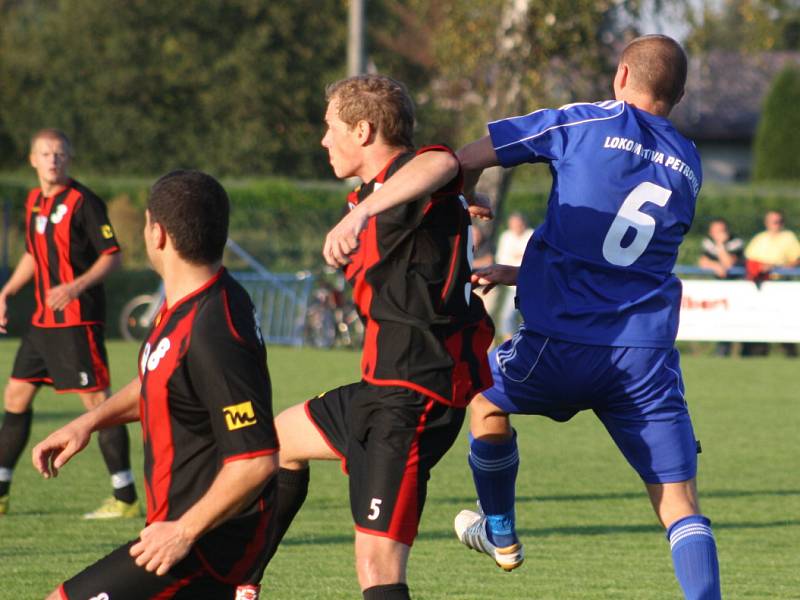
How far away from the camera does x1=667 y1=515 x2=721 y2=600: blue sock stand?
515cm

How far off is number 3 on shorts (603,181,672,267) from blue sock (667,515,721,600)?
989 mm

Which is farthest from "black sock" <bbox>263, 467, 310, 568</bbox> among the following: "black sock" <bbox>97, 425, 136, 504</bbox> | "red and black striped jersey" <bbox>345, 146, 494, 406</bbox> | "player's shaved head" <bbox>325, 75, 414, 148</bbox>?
"black sock" <bbox>97, 425, 136, 504</bbox>

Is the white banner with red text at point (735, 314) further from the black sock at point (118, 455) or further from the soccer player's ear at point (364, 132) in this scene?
the soccer player's ear at point (364, 132)

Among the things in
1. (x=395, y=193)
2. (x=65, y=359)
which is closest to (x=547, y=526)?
(x=65, y=359)

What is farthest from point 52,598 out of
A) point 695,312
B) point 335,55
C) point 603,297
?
point 335,55

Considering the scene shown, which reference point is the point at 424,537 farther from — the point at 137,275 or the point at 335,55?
the point at 335,55

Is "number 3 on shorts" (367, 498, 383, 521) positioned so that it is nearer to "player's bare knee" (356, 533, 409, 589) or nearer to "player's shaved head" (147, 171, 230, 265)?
"player's bare knee" (356, 533, 409, 589)

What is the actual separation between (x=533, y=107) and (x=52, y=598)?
21652 mm

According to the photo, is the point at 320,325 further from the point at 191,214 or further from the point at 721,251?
the point at 191,214

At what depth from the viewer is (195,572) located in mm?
3947

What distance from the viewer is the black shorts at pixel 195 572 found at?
388 centimetres

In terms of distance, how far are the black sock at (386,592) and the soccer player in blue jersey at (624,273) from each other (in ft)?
3.56

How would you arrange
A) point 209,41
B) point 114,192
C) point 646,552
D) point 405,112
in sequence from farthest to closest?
point 209,41 → point 114,192 → point 646,552 → point 405,112

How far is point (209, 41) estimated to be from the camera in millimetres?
45531
